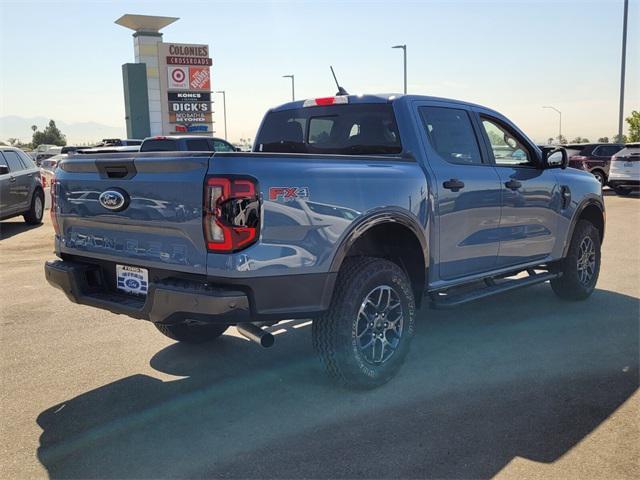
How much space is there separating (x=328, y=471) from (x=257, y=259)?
1.13 m

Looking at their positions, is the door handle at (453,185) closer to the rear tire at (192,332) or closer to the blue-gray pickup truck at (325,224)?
the blue-gray pickup truck at (325,224)

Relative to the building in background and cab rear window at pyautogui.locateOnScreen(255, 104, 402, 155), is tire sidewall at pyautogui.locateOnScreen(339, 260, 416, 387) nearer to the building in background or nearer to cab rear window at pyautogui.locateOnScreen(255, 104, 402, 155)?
cab rear window at pyautogui.locateOnScreen(255, 104, 402, 155)

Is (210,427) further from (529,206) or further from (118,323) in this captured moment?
(529,206)

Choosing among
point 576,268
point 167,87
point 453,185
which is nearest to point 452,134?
point 453,185

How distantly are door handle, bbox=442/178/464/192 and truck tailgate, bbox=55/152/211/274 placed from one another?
74.3 inches

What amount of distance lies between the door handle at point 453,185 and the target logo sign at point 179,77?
44.5 metres

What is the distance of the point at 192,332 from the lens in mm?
4945

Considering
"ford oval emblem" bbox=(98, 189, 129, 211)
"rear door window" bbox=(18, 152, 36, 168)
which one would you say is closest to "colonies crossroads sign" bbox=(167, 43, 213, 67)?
"rear door window" bbox=(18, 152, 36, 168)

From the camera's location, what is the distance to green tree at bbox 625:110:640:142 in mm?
35375

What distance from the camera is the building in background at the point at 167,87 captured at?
46062 mm

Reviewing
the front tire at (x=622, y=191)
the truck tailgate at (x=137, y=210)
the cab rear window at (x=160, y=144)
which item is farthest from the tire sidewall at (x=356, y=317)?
the front tire at (x=622, y=191)

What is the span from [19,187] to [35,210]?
0.79m

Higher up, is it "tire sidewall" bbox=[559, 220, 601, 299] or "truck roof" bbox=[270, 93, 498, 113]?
"truck roof" bbox=[270, 93, 498, 113]

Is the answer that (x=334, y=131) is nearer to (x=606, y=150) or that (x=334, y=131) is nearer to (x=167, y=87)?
(x=606, y=150)
